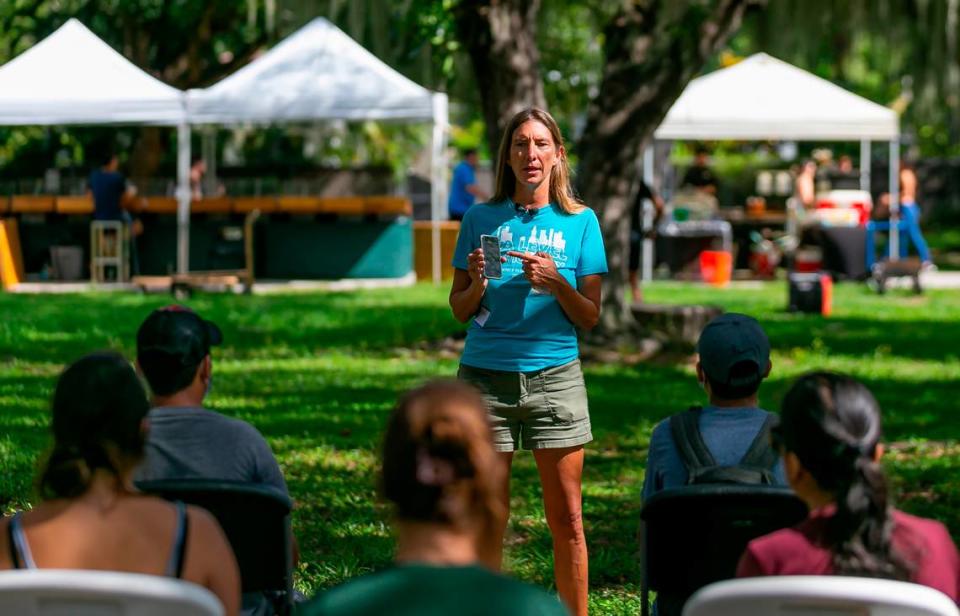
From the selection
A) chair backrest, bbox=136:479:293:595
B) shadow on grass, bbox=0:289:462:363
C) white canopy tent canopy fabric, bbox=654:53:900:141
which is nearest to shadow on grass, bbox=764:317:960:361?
shadow on grass, bbox=0:289:462:363

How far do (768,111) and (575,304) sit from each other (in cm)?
1761

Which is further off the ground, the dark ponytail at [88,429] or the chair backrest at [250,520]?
the dark ponytail at [88,429]

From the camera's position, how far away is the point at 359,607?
7.48 feet

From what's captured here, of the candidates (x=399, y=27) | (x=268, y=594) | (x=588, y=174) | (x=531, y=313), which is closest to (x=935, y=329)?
(x=588, y=174)

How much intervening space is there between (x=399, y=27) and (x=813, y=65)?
9.46 meters

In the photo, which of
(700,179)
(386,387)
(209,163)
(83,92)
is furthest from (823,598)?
(700,179)

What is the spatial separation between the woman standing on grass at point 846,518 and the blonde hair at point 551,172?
1.92 meters

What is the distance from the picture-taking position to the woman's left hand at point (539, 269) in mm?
4867

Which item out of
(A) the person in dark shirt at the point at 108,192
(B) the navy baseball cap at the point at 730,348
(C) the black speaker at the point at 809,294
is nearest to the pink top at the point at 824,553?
(B) the navy baseball cap at the point at 730,348

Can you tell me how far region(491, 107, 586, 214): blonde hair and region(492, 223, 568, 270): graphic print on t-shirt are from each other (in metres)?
0.09

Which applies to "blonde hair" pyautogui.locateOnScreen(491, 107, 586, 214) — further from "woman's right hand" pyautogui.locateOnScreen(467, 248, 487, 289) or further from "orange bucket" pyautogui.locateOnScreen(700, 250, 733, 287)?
"orange bucket" pyautogui.locateOnScreen(700, 250, 733, 287)

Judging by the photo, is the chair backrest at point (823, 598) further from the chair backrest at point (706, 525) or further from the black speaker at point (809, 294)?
the black speaker at point (809, 294)

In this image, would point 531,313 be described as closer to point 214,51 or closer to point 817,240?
point 817,240

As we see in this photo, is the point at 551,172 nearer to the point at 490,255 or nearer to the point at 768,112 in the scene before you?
the point at 490,255
